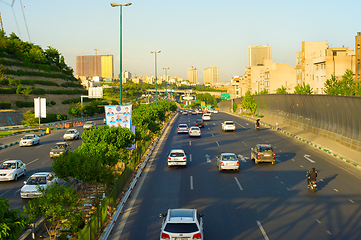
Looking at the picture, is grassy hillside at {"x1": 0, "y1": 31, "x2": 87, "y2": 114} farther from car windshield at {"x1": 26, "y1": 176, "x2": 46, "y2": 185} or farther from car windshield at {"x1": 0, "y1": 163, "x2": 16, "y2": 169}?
car windshield at {"x1": 26, "y1": 176, "x2": 46, "y2": 185}

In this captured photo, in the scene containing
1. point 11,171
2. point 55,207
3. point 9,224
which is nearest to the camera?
point 9,224

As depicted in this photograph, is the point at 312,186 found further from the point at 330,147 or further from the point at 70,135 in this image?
the point at 70,135

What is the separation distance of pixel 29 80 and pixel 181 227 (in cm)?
9411

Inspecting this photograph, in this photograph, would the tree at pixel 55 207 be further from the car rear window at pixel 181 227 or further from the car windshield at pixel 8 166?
the car windshield at pixel 8 166

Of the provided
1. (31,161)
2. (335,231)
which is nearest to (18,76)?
(31,161)

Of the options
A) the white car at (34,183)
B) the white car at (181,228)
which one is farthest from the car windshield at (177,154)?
the white car at (181,228)

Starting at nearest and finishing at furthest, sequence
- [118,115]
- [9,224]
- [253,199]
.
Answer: [9,224], [253,199], [118,115]

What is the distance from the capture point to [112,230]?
1341 centimetres

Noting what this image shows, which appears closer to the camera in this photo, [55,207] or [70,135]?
[55,207]

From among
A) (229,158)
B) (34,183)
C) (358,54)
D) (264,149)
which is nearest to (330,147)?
(264,149)

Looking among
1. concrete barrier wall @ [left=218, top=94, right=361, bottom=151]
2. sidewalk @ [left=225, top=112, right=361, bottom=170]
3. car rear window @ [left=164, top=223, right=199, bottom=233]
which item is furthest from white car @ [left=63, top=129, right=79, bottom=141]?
car rear window @ [left=164, top=223, right=199, bottom=233]

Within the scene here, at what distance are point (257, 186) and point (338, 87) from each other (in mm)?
46196

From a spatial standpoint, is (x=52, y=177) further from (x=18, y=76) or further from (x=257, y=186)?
(x=18, y=76)

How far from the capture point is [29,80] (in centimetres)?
9438
